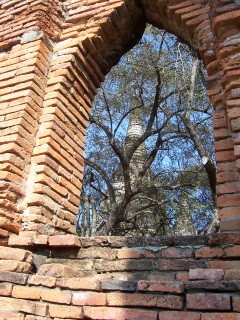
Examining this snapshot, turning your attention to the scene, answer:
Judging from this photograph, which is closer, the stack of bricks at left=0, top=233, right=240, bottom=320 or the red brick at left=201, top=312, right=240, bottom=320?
the red brick at left=201, top=312, right=240, bottom=320

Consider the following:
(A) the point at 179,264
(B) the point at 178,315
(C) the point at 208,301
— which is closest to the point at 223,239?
(A) the point at 179,264

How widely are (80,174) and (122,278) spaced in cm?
136

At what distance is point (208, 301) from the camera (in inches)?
76.4

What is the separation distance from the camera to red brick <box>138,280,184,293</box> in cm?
206

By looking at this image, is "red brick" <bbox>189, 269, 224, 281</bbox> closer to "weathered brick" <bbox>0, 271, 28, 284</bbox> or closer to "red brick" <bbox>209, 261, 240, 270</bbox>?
"red brick" <bbox>209, 261, 240, 270</bbox>

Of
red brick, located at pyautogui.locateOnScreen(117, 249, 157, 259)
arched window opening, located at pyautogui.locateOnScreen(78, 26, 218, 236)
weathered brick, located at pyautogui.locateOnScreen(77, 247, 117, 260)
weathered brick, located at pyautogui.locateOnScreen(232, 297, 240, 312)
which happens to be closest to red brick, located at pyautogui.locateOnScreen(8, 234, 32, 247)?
weathered brick, located at pyautogui.locateOnScreen(77, 247, 117, 260)

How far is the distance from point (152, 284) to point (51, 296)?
0.71 metres

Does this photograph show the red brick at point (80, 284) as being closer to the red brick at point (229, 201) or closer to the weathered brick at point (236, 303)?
the weathered brick at point (236, 303)

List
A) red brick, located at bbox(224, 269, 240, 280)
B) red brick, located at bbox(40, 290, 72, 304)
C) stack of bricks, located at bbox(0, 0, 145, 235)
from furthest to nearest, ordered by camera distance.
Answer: stack of bricks, located at bbox(0, 0, 145, 235), red brick, located at bbox(40, 290, 72, 304), red brick, located at bbox(224, 269, 240, 280)

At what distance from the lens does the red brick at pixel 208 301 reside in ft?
6.24

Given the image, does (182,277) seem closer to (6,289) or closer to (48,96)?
(6,289)

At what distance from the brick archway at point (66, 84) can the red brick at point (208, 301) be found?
0.52 meters

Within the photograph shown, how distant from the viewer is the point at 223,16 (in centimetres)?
273

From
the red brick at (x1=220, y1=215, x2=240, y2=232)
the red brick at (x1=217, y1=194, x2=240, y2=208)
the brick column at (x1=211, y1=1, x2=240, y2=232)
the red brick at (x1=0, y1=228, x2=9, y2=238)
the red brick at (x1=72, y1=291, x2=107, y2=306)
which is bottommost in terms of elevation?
the red brick at (x1=72, y1=291, x2=107, y2=306)
